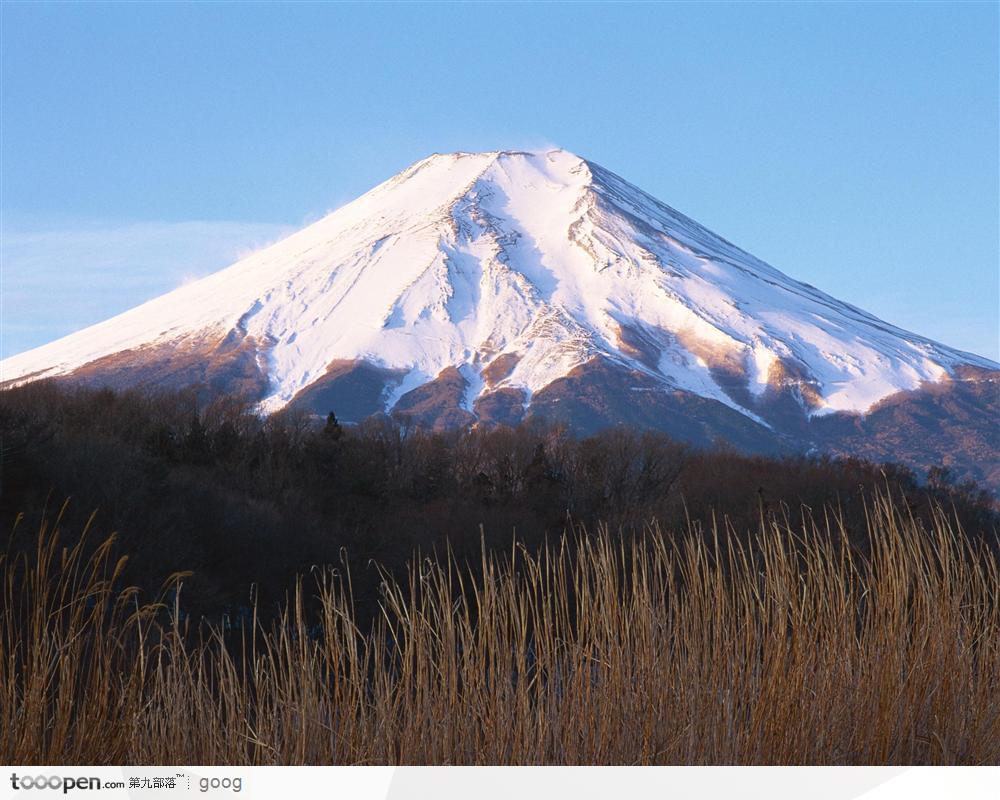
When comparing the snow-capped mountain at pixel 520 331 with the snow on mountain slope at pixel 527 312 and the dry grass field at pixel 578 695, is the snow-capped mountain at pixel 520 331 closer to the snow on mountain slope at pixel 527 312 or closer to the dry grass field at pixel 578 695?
the snow on mountain slope at pixel 527 312

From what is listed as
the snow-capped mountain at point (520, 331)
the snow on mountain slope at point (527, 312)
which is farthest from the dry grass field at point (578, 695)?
the snow on mountain slope at point (527, 312)

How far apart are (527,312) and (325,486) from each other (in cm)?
11703

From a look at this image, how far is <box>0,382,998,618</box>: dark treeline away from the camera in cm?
2805

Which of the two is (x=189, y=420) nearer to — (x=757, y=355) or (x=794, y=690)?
(x=794, y=690)

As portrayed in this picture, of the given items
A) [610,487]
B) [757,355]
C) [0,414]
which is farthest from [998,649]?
[757,355]

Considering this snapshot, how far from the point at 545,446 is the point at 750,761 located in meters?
53.9

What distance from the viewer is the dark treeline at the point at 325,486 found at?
92.0 ft

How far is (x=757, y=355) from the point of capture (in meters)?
143

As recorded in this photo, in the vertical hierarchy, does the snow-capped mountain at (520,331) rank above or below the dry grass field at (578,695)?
above
